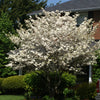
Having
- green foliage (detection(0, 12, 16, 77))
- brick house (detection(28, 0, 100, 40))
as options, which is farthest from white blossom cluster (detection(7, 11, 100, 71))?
green foliage (detection(0, 12, 16, 77))

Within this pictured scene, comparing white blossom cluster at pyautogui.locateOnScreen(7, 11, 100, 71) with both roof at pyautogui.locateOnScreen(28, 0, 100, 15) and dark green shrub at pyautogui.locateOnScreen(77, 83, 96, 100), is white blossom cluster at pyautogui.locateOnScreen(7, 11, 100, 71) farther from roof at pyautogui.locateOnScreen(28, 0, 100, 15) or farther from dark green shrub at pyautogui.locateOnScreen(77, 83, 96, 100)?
roof at pyautogui.locateOnScreen(28, 0, 100, 15)

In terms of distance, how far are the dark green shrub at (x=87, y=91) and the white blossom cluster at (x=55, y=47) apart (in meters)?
1.10

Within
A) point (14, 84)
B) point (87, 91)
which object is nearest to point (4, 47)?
point (14, 84)

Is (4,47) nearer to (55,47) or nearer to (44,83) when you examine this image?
(44,83)

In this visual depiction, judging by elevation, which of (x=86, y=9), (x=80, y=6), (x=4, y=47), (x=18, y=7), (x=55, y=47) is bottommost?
(x=55, y=47)

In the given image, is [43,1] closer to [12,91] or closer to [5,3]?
[5,3]

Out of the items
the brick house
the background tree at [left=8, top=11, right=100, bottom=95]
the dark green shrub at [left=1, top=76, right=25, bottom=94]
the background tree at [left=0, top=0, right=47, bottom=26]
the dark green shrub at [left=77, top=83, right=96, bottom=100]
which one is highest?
the background tree at [left=0, top=0, right=47, bottom=26]

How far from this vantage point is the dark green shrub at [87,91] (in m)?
13.2

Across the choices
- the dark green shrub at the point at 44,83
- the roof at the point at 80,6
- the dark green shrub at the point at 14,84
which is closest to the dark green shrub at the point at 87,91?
the dark green shrub at the point at 44,83

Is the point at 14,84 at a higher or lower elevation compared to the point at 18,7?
lower

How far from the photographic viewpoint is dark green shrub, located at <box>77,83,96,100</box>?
13226 mm

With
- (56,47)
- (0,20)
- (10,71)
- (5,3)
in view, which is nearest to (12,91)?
(10,71)

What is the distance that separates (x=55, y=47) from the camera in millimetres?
13070

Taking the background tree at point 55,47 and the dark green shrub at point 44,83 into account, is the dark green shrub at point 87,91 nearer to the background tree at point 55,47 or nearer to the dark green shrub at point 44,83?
the background tree at point 55,47
